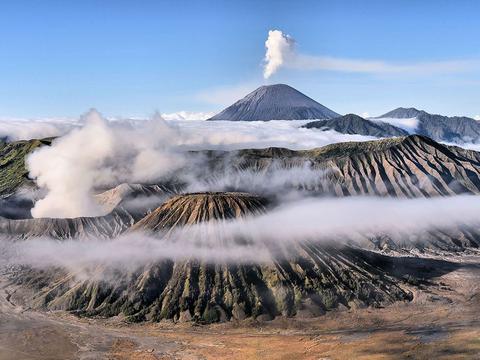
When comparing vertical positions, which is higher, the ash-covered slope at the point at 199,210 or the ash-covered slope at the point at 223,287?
the ash-covered slope at the point at 199,210

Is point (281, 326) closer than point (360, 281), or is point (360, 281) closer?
point (281, 326)

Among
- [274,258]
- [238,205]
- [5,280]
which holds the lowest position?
[5,280]

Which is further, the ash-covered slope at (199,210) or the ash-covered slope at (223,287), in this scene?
the ash-covered slope at (199,210)

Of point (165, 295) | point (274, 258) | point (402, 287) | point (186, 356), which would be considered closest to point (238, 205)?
point (274, 258)

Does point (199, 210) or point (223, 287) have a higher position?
point (199, 210)

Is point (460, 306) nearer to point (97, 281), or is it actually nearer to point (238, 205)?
point (238, 205)

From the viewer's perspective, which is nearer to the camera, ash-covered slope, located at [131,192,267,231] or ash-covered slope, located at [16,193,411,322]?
ash-covered slope, located at [16,193,411,322]

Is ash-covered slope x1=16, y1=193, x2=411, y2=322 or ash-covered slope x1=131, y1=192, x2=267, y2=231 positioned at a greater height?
ash-covered slope x1=131, y1=192, x2=267, y2=231

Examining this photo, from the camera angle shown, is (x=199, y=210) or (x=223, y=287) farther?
(x=199, y=210)
